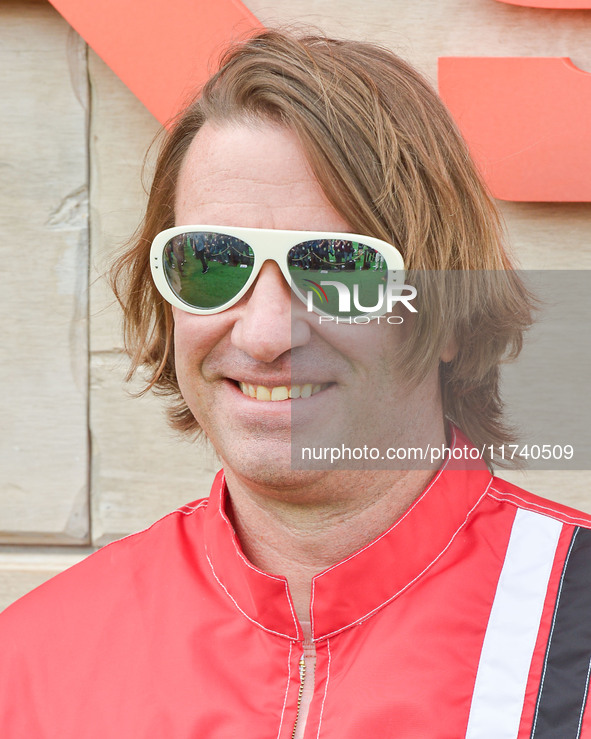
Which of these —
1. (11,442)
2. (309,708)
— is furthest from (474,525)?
(11,442)

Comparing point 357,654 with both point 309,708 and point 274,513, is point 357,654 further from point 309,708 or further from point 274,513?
point 274,513

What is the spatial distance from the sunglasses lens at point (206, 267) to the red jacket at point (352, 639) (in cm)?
37

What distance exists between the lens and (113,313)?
2.36 metres

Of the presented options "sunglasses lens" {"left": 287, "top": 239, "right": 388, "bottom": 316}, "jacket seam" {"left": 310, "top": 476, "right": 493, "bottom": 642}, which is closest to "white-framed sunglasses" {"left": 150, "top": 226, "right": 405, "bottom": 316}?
"sunglasses lens" {"left": 287, "top": 239, "right": 388, "bottom": 316}

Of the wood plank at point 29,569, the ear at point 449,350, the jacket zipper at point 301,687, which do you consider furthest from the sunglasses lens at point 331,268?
the wood plank at point 29,569

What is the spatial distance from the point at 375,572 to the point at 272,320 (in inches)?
16.2

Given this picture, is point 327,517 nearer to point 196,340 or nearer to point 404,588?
point 404,588

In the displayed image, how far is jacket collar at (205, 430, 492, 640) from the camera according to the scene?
4.11 feet

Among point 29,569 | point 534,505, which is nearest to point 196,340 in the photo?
point 534,505

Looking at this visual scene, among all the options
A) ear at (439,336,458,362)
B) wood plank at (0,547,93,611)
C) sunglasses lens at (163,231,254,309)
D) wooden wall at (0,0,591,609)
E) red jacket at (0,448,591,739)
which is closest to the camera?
red jacket at (0,448,591,739)

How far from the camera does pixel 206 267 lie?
4.18 feet

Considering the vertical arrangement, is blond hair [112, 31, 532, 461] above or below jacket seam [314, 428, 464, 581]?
above

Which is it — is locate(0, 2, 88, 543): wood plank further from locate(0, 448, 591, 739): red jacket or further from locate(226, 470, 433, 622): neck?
locate(226, 470, 433, 622): neck

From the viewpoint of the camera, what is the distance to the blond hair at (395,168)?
1.26 meters
